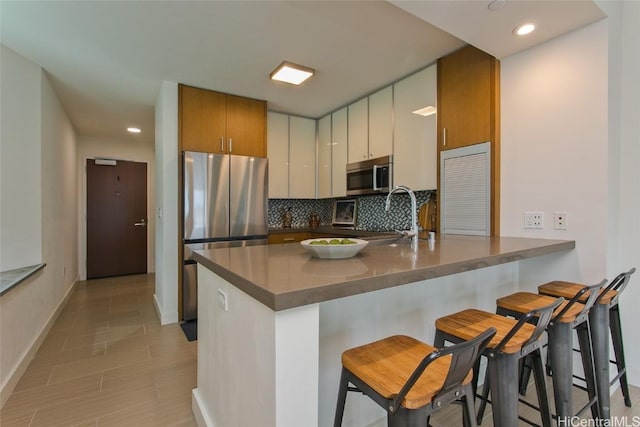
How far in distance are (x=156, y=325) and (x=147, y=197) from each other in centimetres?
328

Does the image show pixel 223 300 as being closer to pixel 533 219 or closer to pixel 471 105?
pixel 533 219

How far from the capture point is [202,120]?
3.26 m

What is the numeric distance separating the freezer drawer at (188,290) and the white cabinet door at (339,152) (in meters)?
1.99

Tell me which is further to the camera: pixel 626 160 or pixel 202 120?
pixel 202 120

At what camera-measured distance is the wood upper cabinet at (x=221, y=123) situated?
3176 mm

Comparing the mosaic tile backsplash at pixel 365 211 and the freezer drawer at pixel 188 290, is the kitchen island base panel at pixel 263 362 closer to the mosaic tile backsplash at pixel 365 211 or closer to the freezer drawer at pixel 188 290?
the freezer drawer at pixel 188 290

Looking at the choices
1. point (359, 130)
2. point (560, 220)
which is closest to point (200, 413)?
point (560, 220)

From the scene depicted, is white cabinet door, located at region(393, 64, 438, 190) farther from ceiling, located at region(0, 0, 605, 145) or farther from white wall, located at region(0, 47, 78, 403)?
white wall, located at region(0, 47, 78, 403)

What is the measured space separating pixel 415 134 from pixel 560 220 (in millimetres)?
1403

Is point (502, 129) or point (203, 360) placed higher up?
point (502, 129)

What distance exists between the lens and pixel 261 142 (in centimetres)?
365

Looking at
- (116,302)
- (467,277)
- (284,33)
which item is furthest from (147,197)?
(467,277)

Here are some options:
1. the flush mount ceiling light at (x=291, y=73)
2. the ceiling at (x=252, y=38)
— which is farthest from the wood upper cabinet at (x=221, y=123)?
the flush mount ceiling light at (x=291, y=73)

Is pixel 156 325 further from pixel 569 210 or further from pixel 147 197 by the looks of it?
pixel 569 210
